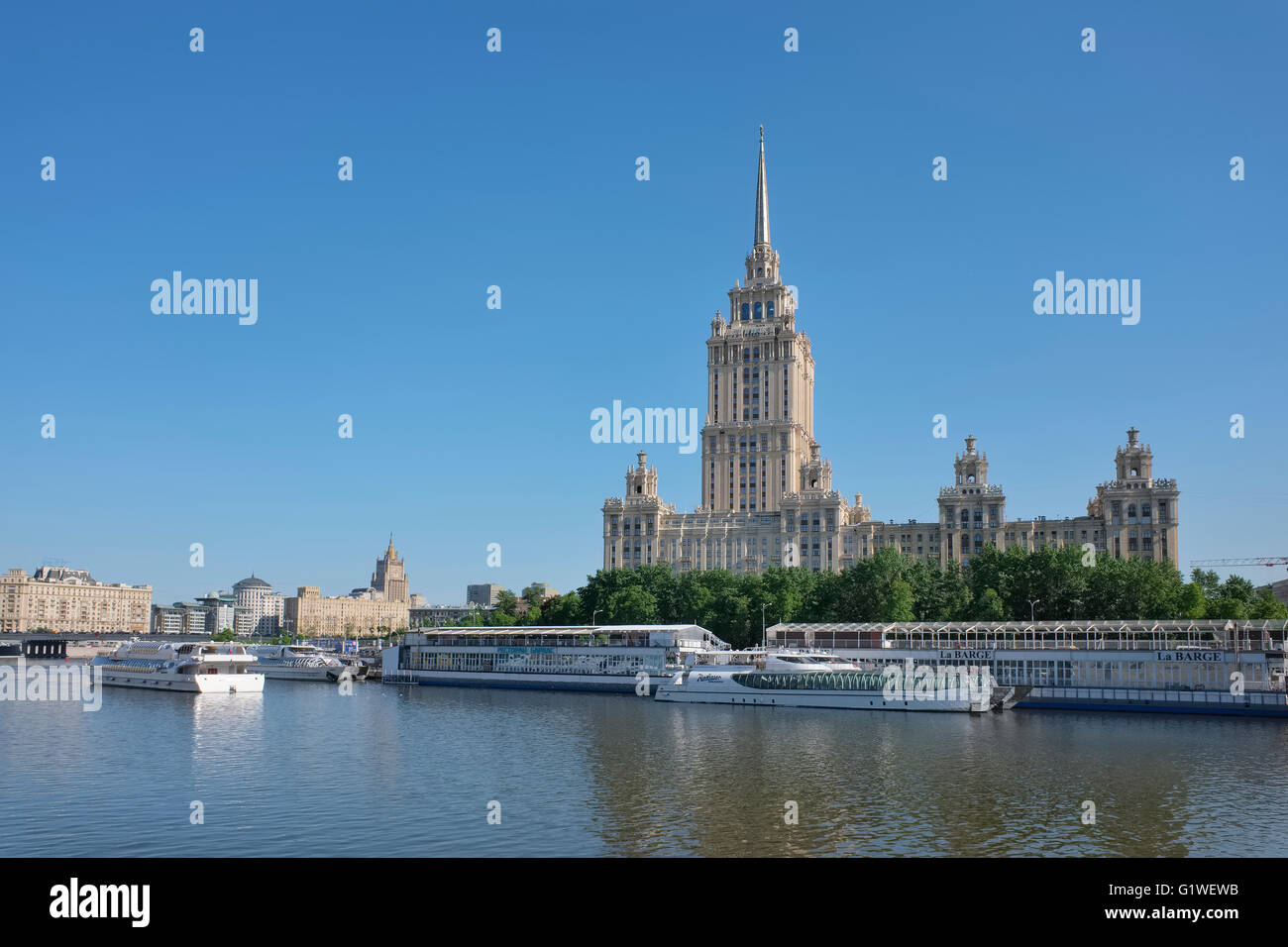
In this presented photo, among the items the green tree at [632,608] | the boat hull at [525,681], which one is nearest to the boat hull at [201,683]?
the boat hull at [525,681]

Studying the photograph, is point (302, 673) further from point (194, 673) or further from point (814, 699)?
point (814, 699)

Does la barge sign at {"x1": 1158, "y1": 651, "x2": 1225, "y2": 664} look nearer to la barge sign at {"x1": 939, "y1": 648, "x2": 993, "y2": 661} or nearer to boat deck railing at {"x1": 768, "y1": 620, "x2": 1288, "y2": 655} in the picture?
boat deck railing at {"x1": 768, "y1": 620, "x2": 1288, "y2": 655}

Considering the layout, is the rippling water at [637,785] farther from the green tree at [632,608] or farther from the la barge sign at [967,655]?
the green tree at [632,608]

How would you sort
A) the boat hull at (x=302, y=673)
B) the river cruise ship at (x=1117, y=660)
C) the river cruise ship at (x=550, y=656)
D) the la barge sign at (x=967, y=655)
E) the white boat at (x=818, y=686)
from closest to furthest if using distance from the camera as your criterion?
the river cruise ship at (x=1117, y=660) → the white boat at (x=818, y=686) → the la barge sign at (x=967, y=655) → the river cruise ship at (x=550, y=656) → the boat hull at (x=302, y=673)

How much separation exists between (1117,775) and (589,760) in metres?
30.8

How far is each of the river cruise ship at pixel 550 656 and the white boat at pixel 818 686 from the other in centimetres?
Result: 900

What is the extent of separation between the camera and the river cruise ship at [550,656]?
13300 cm

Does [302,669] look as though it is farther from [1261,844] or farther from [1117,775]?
[1261,844]

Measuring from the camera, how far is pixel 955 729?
85.2 metres

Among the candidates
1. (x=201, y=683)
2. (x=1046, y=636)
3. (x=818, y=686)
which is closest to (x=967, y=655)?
(x=1046, y=636)

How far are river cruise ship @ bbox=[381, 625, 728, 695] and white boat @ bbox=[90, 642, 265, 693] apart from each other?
25.3 metres

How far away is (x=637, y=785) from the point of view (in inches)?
2196

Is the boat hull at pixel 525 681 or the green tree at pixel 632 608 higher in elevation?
the green tree at pixel 632 608
